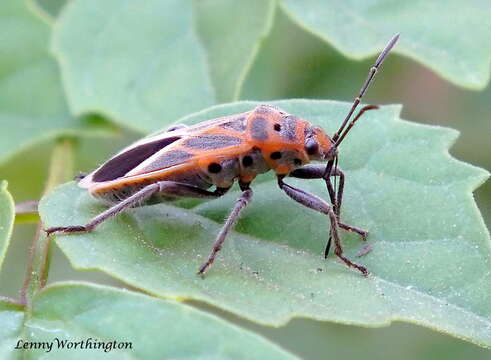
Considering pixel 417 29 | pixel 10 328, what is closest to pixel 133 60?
pixel 417 29

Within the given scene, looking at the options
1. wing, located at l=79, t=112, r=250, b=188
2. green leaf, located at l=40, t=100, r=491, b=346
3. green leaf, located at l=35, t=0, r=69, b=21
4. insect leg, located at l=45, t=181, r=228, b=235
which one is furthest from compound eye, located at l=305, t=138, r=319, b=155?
green leaf, located at l=35, t=0, r=69, b=21

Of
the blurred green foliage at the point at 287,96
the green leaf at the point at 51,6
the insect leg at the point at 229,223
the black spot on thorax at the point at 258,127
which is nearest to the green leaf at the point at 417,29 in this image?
the blurred green foliage at the point at 287,96

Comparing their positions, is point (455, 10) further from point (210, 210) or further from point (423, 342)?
point (423, 342)

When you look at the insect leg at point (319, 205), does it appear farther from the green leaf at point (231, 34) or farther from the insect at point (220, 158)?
the green leaf at point (231, 34)

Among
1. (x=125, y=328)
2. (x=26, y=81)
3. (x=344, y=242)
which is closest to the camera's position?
(x=125, y=328)

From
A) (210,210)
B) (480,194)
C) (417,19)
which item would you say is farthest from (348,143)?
(480,194)

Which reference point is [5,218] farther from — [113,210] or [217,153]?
[217,153]
